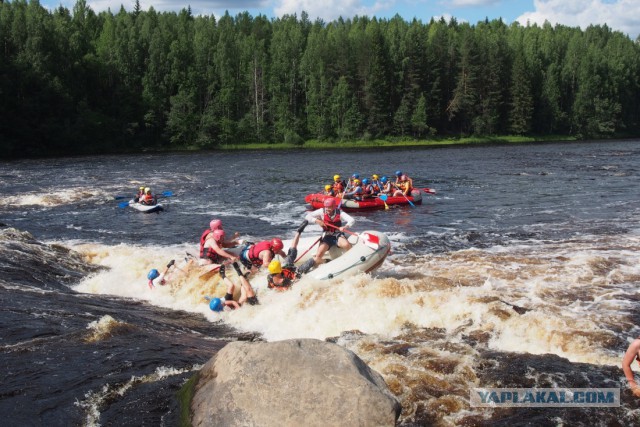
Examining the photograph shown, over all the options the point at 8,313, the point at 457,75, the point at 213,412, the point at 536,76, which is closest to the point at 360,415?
the point at 213,412

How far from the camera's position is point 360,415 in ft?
18.8

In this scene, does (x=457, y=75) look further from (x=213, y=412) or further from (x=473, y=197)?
(x=213, y=412)

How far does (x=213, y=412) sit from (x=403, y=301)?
18.8 ft

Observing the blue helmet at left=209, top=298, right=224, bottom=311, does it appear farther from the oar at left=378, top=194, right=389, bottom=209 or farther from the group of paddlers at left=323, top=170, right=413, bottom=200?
the oar at left=378, top=194, right=389, bottom=209

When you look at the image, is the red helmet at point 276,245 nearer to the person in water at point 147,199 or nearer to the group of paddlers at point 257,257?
the group of paddlers at point 257,257

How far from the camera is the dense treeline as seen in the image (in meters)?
57.0

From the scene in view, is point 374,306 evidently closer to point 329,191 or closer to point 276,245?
point 276,245

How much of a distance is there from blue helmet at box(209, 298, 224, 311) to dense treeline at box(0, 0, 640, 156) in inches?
1915

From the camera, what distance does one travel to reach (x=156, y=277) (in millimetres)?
13008

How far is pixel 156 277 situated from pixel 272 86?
190 ft

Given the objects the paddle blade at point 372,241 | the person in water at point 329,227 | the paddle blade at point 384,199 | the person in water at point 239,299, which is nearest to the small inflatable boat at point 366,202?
the paddle blade at point 384,199

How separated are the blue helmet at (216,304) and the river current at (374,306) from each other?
0.64 ft

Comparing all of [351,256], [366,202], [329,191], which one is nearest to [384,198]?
[366,202]

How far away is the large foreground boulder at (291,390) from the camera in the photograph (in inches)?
225
